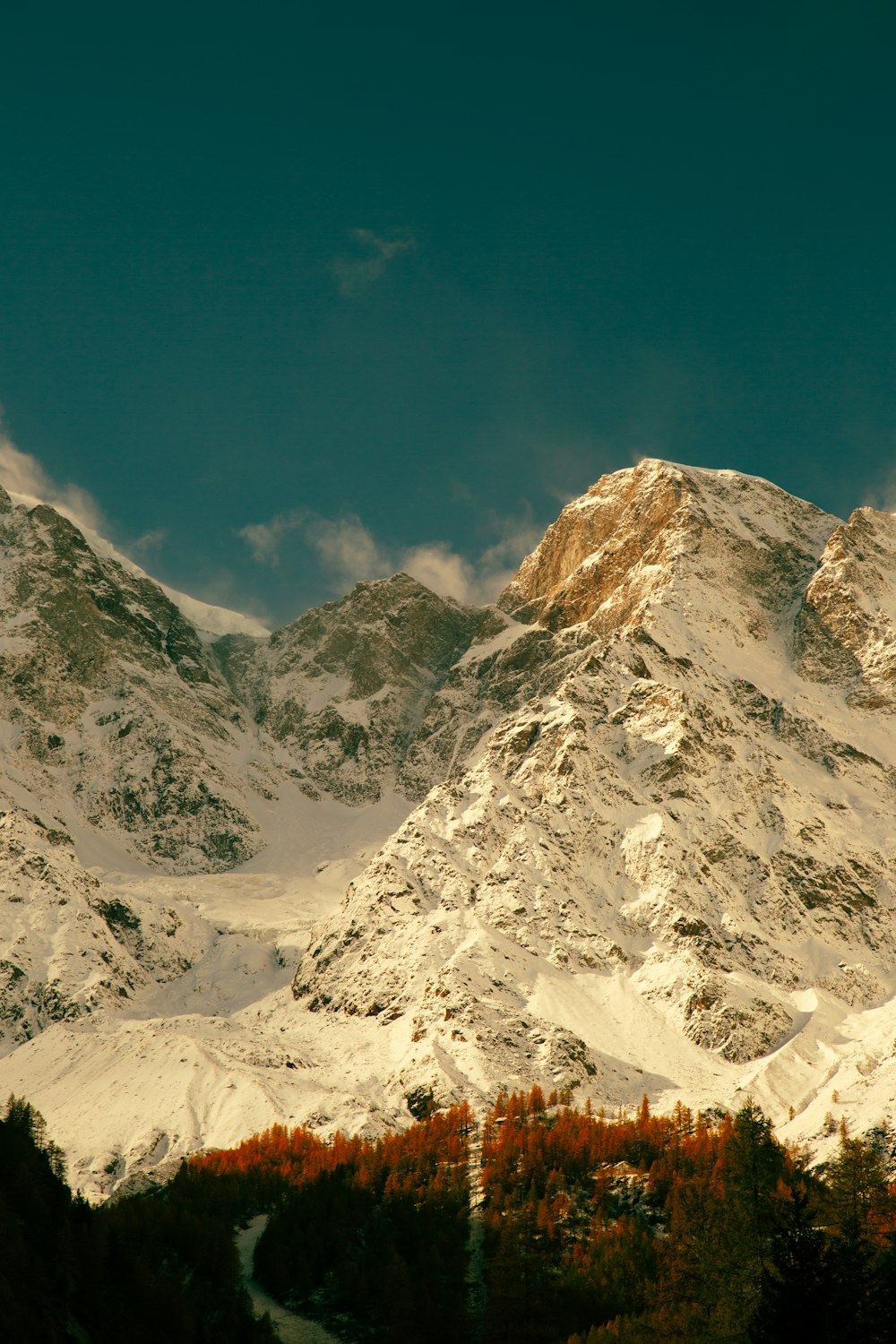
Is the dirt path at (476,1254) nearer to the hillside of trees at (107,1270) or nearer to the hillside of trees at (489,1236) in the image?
→ the hillside of trees at (489,1236)

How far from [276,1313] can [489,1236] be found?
23.5m

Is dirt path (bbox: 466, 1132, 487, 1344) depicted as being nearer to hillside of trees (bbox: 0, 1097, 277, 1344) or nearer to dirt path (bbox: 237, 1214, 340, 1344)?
dirt path (bbox: 237, 1214, 340, 1344)

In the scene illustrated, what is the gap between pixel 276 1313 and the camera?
5497 inches

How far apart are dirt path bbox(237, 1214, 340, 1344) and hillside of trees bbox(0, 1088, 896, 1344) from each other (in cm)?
143

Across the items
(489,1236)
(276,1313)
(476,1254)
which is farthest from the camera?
(489,1236)

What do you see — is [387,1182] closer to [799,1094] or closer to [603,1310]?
[603,1310]

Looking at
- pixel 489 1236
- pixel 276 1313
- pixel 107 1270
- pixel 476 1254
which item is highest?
pixel 489 1236

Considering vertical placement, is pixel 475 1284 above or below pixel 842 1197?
below

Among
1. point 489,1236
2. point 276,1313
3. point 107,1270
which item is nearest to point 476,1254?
point 489,1236

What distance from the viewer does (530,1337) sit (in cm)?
10675

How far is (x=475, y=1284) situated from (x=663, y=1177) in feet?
90.6

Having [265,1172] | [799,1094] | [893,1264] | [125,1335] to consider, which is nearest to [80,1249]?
[125,1335]

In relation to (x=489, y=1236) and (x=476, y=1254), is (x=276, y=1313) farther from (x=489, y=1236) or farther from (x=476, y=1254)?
Result: (x=489, y=1236)

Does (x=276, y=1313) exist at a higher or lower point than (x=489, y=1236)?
lower
